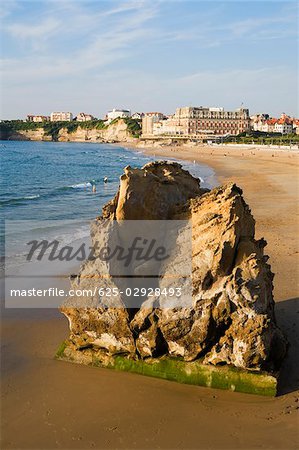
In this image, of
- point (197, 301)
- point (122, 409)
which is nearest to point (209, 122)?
point (197, 301)

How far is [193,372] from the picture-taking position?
26.3ft

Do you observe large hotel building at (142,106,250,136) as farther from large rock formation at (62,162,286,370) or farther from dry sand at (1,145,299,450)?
dry sand at (1,145,299,450)

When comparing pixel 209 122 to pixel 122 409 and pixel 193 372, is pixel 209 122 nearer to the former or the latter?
pixel 193 372

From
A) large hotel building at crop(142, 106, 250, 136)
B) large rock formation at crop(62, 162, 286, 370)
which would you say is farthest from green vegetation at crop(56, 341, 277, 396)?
large hotel building at crop(142, 106, 250, 136)

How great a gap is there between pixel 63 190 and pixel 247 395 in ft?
113

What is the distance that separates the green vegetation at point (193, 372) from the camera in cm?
769

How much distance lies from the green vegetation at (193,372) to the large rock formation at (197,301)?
0.11 metres

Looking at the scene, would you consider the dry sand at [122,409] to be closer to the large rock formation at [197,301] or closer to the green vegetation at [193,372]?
the green vegetation at [193,372]

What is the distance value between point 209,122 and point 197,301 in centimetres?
18490

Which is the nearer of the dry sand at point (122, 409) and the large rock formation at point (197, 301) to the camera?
the dry sand at point (122, 409)

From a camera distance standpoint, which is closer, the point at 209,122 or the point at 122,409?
the point at 122,409

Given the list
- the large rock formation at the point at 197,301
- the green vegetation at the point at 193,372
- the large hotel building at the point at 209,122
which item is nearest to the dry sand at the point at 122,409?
the green vegetation at the point at 193,372

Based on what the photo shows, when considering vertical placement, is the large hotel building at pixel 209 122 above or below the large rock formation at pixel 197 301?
above

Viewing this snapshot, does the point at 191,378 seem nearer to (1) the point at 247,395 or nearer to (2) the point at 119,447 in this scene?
(1) the point at 247,395
